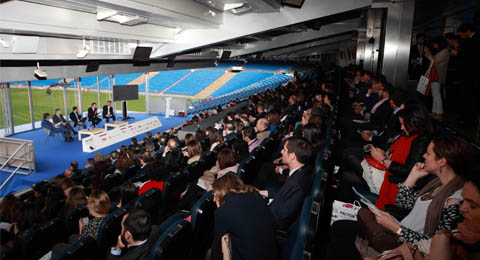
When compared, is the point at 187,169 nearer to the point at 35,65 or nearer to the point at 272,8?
the point at 272,8

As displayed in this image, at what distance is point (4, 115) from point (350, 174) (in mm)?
14845

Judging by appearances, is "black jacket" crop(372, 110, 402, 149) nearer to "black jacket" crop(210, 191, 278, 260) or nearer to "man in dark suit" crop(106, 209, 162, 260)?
"black jacket" crop(210, 191, 278, 260)

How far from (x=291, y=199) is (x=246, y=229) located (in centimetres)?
63

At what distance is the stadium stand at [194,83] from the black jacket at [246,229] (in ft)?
92.8

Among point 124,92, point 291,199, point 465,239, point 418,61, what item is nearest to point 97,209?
point 291,199

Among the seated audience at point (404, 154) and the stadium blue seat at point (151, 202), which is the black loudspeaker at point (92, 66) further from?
the seated audience at point (404, 154)

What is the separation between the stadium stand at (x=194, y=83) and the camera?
30.5 meters

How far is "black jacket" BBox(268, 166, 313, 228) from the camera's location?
8.61 feet

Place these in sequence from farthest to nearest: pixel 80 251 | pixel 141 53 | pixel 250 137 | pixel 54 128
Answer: pixel 54 128 < pixel 141 53 < pixel 250 137 < pixel 80 251

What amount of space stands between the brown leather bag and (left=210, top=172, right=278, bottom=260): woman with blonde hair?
2.19 ft

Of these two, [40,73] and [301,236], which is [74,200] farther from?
[40,73]

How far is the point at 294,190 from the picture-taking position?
2650 mm

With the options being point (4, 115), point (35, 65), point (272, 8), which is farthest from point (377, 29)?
point (4, 115)

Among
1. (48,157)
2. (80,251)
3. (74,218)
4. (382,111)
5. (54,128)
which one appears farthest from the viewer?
(54,128)
